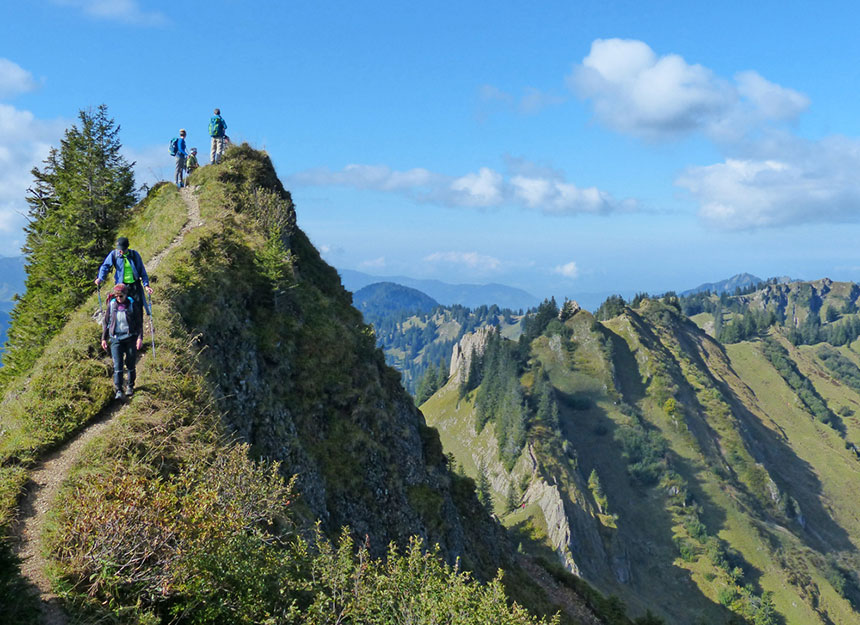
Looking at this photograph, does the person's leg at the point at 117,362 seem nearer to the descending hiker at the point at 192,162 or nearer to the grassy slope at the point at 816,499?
the descending hiker at the point at 192,162

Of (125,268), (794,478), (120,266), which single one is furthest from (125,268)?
(794,478)

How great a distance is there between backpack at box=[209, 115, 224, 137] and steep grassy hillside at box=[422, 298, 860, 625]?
91.4 metres

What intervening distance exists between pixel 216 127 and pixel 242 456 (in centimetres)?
3015

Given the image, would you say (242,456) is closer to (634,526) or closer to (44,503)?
(44,503)

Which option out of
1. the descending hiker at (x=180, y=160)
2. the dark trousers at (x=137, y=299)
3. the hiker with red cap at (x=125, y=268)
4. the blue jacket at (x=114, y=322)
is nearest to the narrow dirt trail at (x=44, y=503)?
the blue jacket at (x=114, y=322)

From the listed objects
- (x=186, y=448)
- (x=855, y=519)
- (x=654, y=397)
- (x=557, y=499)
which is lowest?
(x=855, y=519)

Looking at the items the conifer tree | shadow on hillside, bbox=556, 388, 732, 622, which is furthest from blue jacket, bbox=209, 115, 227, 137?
shadow on hillside, bbox=556, 388, 732, 622

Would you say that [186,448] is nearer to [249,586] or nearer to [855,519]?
[249,586]

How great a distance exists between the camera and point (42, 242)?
30.7 m

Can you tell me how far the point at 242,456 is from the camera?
1608cm

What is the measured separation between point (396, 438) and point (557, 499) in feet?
278

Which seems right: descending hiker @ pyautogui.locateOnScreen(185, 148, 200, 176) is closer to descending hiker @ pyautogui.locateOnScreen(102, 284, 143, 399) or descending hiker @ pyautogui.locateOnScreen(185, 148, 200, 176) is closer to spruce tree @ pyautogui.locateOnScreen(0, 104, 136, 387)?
spruce tree @ pyautogui.locateOnScreen(0, 104, 136, 387)

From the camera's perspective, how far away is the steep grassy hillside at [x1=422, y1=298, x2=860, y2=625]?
110 metres

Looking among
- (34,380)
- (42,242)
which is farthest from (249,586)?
(42,242)
